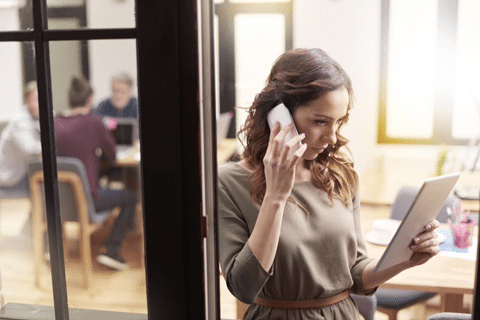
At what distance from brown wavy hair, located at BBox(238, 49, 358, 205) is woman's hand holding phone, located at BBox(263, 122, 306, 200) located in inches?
4.9

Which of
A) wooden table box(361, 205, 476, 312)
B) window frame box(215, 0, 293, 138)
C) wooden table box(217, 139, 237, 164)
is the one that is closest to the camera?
wooden table box(361, 205, 476, 312)

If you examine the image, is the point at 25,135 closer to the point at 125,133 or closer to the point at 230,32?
the point at 125,133

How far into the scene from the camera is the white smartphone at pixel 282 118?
143 cm

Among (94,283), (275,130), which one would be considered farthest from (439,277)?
(94,283)

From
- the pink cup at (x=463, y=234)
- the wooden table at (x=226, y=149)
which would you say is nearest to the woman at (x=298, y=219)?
the pink cup at (x=463, y=234)

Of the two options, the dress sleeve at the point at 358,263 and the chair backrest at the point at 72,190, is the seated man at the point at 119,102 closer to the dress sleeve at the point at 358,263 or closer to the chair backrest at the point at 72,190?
the chair backrest at the point at 72,190

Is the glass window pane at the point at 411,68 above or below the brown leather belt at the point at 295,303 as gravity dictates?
above

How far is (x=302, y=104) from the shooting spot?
4.95 ft

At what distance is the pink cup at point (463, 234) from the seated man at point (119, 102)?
341cm

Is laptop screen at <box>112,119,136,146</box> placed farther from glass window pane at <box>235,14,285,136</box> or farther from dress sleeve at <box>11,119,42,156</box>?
glass window pane at <box>235,14,285,136</box>

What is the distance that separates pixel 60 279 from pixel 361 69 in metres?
5.27

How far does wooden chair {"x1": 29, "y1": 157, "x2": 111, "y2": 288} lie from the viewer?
3.56 meters

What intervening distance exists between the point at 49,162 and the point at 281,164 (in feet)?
1.79

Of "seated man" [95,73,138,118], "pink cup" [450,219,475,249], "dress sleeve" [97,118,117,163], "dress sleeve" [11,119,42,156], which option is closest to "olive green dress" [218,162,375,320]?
"pink cup" [450,219,475,249]
